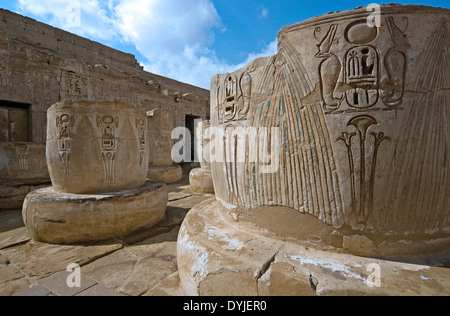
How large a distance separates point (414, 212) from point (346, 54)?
0.96m

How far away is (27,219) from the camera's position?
2.59 m

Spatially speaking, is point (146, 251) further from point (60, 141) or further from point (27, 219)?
point (60, 141)

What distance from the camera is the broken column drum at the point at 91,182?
252cm

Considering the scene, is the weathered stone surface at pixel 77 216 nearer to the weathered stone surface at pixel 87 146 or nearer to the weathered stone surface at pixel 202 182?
the weathered stone surface at pixel 87 146

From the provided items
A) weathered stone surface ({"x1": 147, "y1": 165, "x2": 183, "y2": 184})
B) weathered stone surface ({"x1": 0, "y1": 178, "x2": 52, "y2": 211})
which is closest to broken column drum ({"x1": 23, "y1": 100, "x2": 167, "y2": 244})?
weathered stone surface ({"x1": 0, "y1": 178, "x2": 52, "y2": 211})

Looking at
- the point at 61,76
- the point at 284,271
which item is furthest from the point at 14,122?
the point at 284,271

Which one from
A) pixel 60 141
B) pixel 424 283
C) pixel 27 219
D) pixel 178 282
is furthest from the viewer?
pixel 60 141

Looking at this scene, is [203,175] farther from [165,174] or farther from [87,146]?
[87,146]

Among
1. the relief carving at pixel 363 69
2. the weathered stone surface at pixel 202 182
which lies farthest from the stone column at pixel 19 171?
the relief carving at pixel 363 69

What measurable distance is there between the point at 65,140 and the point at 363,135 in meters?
3.08

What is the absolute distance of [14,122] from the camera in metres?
6.43

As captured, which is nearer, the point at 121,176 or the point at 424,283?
the point at 424,283

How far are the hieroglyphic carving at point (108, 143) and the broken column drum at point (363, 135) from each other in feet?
6.47
